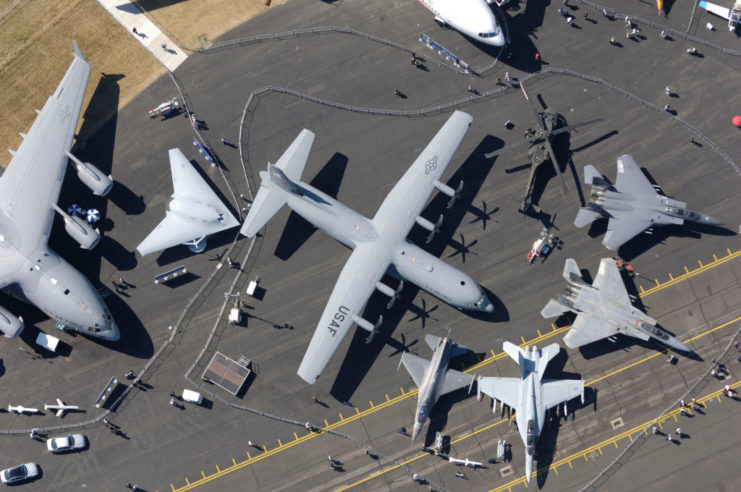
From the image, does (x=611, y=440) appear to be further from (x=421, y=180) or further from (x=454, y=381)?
(x=421, y=180)

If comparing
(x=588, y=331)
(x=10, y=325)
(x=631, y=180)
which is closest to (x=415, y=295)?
(x=588, y=331)

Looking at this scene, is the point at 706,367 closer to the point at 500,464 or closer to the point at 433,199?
the point at 500,464

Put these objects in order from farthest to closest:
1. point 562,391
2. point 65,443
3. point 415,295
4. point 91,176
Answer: point 415,295
point 91,176
point 65,443
point 562,391

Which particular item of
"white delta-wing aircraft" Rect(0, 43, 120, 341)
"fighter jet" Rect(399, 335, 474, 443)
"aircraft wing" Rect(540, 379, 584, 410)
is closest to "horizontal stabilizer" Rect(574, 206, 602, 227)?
"aircraft wing" Rect(540, 379, 584, 410)

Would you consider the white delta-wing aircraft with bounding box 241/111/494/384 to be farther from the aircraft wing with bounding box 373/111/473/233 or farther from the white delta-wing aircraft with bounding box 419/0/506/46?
the white delta-wing aircraft with bounding box 419/0/506/46

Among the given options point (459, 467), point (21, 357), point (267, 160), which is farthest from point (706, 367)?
point (21, 357)

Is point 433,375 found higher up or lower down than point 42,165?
lower down

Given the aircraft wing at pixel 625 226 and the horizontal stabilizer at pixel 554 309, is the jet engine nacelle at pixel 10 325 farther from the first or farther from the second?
the aircraft wing at pixel 625 226

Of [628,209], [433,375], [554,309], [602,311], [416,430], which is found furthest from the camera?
[628,209]

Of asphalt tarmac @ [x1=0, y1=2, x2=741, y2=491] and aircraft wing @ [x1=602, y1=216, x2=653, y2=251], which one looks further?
asphalt tarmac @ [x1=0, y1=2, x2=741, y2=491]
